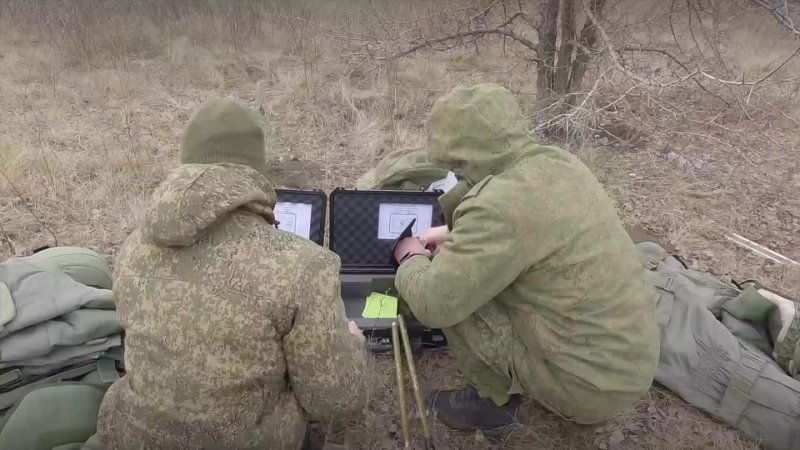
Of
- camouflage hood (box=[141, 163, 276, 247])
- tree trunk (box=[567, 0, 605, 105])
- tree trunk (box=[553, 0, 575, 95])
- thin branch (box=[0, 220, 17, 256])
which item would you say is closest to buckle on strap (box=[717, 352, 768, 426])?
camouflage hood (box=[141, 163, 276, 247])

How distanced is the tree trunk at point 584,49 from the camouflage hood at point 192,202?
4.37m

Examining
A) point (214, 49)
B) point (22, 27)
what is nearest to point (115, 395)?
point (214, 49)

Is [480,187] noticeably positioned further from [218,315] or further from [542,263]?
[218,315]

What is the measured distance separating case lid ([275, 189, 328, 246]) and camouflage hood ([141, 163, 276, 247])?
1.49 m

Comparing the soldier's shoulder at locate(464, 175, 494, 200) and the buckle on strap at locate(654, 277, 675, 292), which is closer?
the soldier's shoulder at locate(464, 175, 494, 200)

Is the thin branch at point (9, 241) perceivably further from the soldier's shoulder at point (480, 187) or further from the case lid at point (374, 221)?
the soldier's shoulder at point (480, 187)

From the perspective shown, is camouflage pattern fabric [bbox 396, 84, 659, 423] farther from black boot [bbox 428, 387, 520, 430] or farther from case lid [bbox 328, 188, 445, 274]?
case lid [bbox 328, 188, 445, 274]

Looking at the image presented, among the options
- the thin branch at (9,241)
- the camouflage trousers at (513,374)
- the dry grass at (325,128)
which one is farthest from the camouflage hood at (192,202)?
the thin branch at (9,241)

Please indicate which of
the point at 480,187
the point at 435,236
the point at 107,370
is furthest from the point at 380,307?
the point at 107,370

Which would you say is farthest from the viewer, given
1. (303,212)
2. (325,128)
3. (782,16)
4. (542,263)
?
(325,128)

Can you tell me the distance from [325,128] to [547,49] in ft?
7.69

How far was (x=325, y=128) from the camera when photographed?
19.6 feet

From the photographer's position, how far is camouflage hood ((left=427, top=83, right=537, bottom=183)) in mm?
2088

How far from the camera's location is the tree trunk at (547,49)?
5.61 metres
